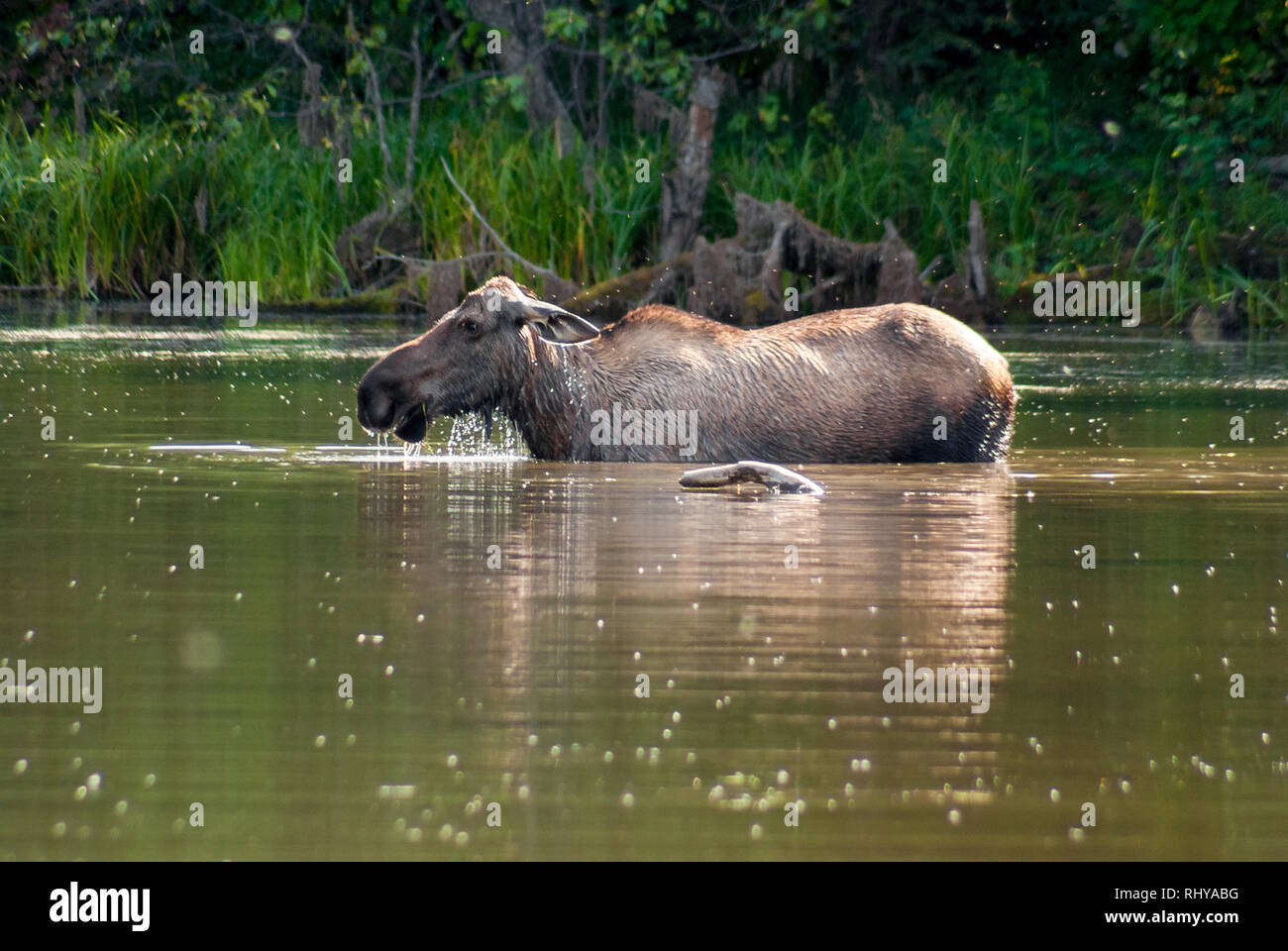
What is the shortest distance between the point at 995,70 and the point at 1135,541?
22.7 meters

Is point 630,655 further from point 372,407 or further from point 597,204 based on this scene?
point 597,204

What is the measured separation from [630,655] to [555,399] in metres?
6.23

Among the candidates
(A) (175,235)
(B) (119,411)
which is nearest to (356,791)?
(B) (119,411)

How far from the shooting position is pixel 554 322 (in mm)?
12953

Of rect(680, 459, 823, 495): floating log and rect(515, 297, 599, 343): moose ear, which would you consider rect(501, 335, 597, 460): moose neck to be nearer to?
rect(515, 297, 599, 343): moose ear

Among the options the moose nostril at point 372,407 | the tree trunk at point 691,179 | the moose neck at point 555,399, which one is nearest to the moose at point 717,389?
the moose neck at point 555,399

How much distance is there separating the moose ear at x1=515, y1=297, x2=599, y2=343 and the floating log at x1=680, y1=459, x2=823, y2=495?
1644 millimetres

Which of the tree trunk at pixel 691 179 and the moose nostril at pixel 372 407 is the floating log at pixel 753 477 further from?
the tree trunk at pixel 691 179

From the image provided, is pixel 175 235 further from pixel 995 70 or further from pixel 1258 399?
pixel 1258 399

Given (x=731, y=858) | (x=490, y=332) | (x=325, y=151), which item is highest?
(x=325, y=151)

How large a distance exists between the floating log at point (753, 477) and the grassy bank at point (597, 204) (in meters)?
13.9

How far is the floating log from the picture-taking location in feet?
37.0

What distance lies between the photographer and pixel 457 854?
4754mm

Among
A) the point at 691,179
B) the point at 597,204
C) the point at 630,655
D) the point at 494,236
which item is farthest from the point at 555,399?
the point at 597,204
